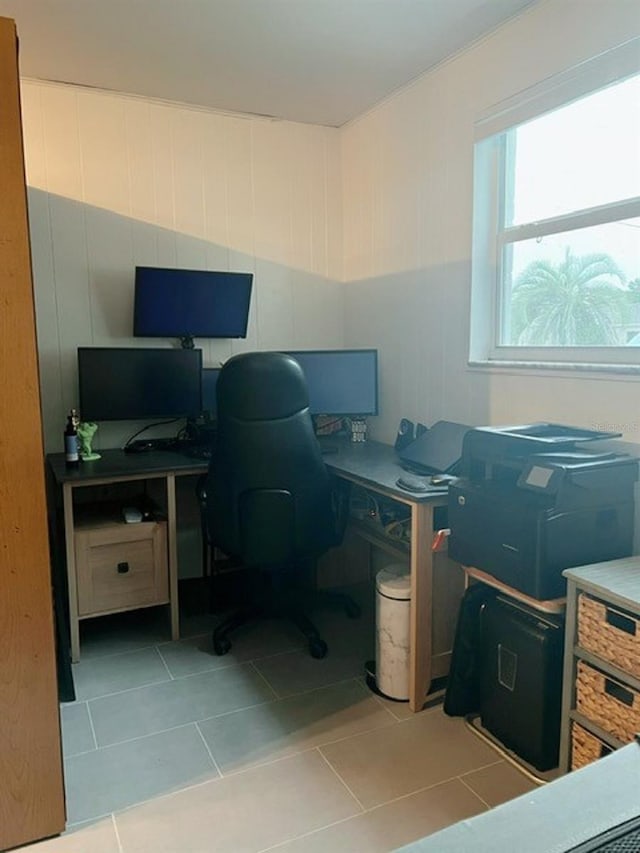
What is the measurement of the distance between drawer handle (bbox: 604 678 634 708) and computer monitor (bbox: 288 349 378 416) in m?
1.82

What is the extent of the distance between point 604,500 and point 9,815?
1855 mm

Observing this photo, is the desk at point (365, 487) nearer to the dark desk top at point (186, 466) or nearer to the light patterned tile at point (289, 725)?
the dark desk top at point (186, 466)

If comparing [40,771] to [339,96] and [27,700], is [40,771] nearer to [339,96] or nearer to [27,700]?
[27,700]

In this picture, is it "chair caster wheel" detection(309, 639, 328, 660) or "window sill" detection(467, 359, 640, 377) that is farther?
"chair caster wheel" detection(309, 639, 328, 660)

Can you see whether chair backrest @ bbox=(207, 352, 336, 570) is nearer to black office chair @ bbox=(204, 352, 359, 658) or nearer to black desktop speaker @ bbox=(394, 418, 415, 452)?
black office chair @ bbox=(204, 352, 359, 658)

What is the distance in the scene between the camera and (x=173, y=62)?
9.02 feet

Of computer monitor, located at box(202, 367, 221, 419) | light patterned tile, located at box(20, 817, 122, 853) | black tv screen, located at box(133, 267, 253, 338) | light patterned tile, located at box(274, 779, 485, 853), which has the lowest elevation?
light patterned tile, located at box(20, 817, 122, 853)

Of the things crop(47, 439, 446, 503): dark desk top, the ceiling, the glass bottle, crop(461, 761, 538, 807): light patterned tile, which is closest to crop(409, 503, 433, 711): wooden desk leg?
crop(47, 439, 446, 503): dark desk top

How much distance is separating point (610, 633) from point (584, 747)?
14.2 inches

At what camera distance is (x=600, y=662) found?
170 centimetres

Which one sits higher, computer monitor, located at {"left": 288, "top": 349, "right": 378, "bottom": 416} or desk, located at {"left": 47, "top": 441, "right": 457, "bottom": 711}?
computer monitor, located at {"left": 288, "top": 349, "right": 378, "bottom": 416}

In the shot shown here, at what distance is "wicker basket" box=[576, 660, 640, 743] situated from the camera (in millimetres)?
1605

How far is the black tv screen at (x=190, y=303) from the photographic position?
3.13 metres

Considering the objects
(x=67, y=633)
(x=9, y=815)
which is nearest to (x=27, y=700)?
(x=9, y=815)
